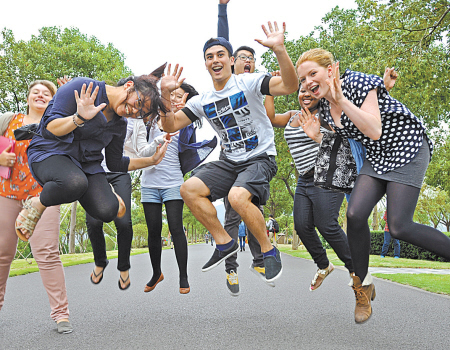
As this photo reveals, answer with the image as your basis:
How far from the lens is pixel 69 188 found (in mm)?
3209

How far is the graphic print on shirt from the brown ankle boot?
164 centimetres

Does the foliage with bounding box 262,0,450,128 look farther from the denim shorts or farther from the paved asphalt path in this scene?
the denim shorts

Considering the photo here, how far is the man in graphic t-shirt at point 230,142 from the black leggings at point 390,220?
0.80 m

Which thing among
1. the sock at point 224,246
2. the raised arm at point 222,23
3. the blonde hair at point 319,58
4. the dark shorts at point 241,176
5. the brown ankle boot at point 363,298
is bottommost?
the brown ankle boot at point 363,298

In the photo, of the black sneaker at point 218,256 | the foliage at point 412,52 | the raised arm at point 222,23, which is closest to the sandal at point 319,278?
the black sneaker at point 218,256

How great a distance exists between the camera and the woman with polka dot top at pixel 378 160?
307 cm

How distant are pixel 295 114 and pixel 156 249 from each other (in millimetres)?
2409

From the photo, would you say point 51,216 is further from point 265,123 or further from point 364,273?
point 364,273

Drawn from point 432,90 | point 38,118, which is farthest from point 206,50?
point 432,90

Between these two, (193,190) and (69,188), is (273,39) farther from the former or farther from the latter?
(69,188)

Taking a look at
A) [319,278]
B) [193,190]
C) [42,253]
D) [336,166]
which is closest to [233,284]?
[319,278]

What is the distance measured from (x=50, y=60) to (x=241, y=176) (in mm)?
19944

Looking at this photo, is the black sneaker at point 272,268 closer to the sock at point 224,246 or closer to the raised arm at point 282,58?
the sock at point 224,246

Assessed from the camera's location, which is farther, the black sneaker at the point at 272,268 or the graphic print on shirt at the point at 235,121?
the graphic print on shirt at the point at 235,121
